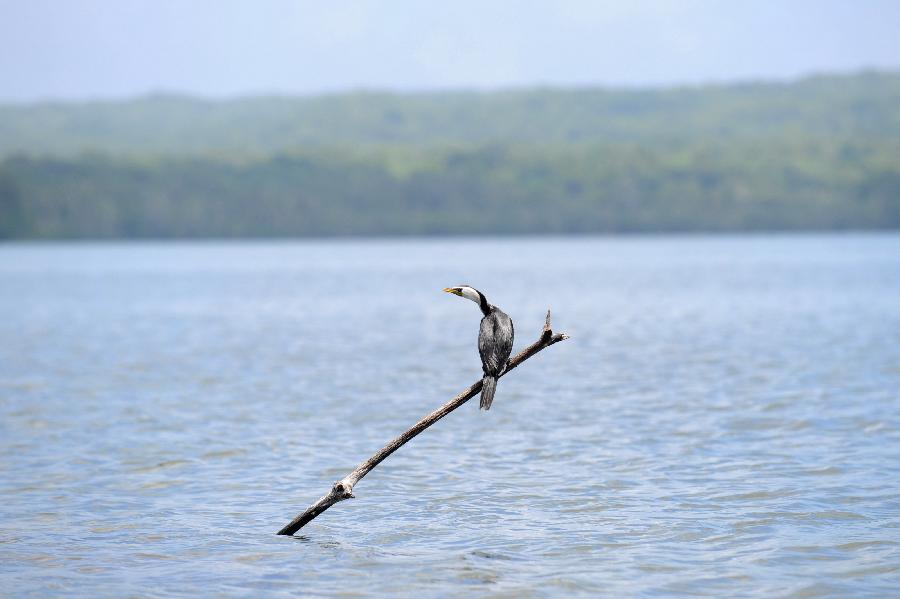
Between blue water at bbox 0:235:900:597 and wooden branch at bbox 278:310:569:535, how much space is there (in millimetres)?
595

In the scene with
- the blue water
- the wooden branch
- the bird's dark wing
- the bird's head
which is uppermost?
the bird's head

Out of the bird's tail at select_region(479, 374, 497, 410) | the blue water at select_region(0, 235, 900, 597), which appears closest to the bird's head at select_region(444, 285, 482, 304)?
the bird's tail at select_region(479, 374, 497, 410)

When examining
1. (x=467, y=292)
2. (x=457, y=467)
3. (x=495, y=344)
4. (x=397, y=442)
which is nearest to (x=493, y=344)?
(x=495, y=344)

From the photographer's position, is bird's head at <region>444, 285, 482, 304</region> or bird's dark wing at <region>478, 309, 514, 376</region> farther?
bird's dark wing at <region>478, 309, 514, 376</region>

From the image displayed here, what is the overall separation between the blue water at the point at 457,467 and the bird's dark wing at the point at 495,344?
194 centimetres

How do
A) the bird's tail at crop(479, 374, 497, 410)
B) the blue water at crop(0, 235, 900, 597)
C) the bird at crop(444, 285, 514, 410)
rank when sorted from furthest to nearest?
the blue water at crop(0, 235, 900, 597) → the bird at crop(444, 285, 514, 410) → the bird's tail at crop(479, 374, 497, 410)

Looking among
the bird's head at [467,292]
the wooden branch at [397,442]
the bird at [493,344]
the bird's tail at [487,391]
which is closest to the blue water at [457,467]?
the wooden branch at [397,442]

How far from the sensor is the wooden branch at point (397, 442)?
9.59 meters

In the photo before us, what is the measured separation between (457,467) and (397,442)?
219 inches

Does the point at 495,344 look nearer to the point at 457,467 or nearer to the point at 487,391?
the point at 487,391

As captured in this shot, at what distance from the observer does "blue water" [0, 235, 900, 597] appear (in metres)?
11.2

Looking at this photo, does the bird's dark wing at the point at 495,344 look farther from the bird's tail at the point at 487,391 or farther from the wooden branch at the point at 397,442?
the wooden branch at the point at 397,442

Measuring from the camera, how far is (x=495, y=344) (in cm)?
1059

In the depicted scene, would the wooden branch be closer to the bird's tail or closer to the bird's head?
the bird's tail
